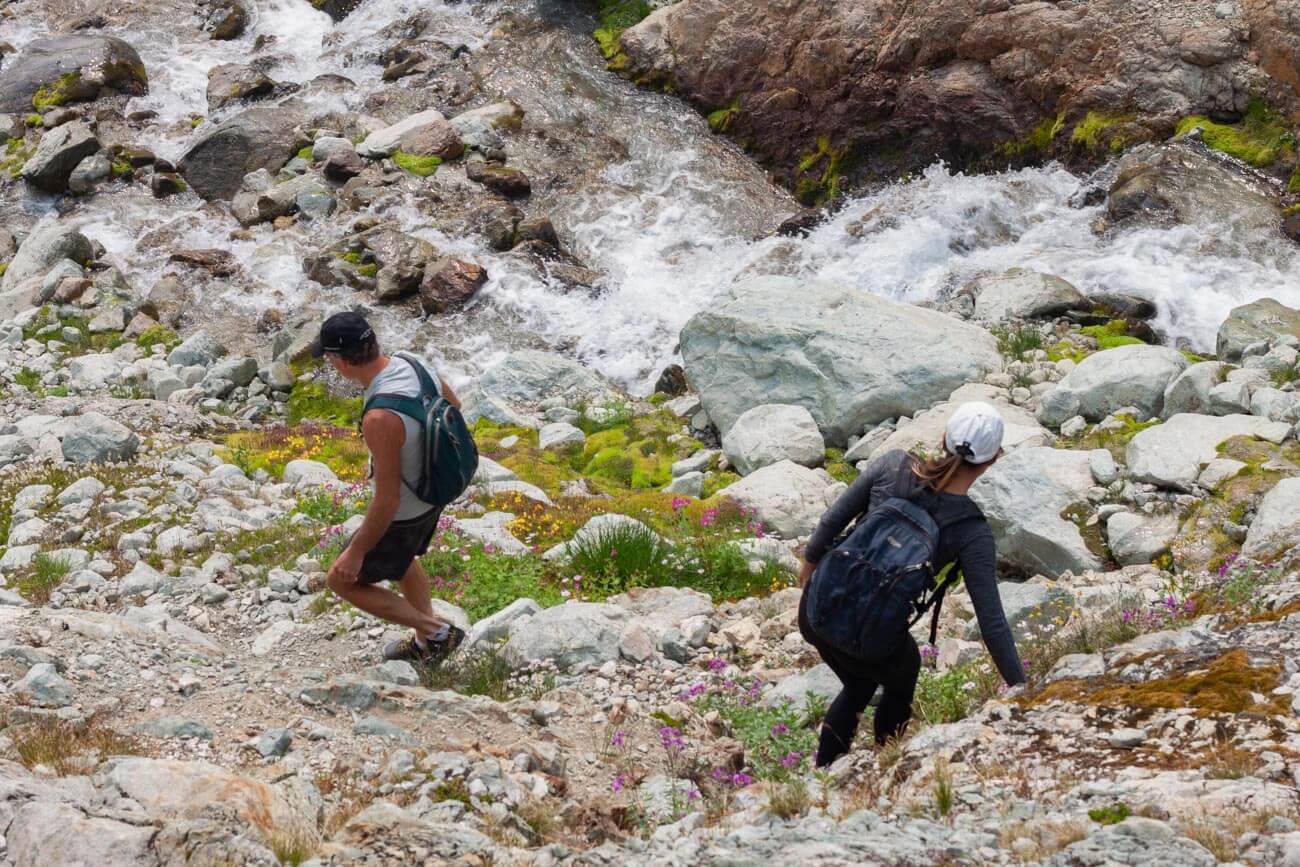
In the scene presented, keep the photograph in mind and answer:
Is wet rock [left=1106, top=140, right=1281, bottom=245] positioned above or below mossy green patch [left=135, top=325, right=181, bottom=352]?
above

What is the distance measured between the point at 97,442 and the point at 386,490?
739 centimetres

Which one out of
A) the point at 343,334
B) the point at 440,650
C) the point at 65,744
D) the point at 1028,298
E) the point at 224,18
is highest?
the point at 343,334

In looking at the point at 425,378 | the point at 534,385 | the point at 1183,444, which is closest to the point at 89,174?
the point at 534,385

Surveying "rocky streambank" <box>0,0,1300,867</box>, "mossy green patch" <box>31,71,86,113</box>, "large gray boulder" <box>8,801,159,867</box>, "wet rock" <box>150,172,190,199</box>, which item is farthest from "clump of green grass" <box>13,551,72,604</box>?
"mossy green patch" <box>31,71,86,113</box>

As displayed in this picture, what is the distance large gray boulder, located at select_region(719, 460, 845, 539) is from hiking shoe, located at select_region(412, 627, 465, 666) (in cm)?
375

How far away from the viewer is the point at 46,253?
20219 mm

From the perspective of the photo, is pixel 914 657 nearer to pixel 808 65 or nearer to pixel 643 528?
pixel 643 528

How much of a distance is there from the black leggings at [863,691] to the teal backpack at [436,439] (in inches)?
81.3

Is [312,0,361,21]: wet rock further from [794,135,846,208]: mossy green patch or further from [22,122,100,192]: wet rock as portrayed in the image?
[794,135,846,208]: mossy green patch

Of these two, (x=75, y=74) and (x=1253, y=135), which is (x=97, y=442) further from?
(x=75, y=74)

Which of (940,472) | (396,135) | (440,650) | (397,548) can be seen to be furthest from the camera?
(396,135)

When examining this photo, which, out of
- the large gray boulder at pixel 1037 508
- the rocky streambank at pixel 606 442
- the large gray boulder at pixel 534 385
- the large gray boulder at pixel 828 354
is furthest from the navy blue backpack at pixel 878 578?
the large gray boulder at pixel 534 385

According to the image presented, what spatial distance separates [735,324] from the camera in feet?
44.1

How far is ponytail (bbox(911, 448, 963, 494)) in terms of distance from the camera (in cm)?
485
